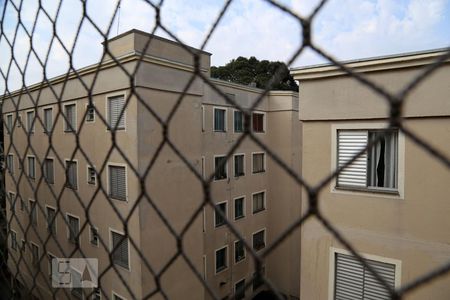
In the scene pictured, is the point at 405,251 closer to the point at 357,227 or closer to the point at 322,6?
the point at 357,227

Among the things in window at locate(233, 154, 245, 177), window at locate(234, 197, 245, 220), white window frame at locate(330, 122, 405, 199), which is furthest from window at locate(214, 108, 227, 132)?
white window frame at locate(330, 122, 405, 199)

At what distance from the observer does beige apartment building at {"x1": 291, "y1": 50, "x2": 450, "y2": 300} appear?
5.34ft

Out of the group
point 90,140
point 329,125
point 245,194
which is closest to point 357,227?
point 329,125

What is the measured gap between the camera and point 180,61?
2783 millimetres

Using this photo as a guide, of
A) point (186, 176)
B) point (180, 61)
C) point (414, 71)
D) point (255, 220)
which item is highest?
point (180, 61)

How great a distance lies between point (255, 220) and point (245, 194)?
1.90 feet

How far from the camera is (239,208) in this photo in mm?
5035

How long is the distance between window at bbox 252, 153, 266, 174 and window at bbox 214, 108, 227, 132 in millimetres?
807

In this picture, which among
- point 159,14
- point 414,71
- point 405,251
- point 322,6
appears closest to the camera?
point 322,6

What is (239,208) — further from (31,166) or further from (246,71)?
(31,166)

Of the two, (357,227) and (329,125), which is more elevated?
(329,125)

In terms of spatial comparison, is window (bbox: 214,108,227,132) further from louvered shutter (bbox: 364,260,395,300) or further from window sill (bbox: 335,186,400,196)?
louvered shutter (bbox: 364,260,395,300)

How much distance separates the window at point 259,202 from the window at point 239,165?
1.92 ft

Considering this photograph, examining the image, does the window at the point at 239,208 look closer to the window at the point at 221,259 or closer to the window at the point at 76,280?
the window at the point at 221,259
